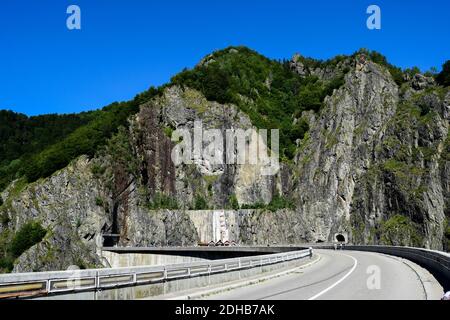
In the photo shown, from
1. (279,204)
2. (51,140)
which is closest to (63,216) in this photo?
(279,204)

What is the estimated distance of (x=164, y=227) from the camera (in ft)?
346

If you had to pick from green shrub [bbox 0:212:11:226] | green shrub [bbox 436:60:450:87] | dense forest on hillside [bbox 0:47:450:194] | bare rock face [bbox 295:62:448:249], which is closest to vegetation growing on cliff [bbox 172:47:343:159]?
dense forest on hillside [bbox 0:47:450:194]

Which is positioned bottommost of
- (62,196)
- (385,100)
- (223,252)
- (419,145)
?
(223,252)

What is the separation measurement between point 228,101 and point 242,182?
24.1 meters

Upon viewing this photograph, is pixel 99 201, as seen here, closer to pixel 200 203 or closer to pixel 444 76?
pixel 200 203

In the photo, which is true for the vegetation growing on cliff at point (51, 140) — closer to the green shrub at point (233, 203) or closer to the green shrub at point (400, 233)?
the green shrub at point (233, 203)

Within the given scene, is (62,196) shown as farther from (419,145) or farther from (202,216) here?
(419,145)

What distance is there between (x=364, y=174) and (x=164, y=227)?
48138mm

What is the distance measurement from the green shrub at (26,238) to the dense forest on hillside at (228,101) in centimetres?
1695

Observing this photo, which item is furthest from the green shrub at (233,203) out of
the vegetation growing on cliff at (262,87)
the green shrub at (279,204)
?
the vegetation growing on cliff at (262,87)

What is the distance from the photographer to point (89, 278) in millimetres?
14656

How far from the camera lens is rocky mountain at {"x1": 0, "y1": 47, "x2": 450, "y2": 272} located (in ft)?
324

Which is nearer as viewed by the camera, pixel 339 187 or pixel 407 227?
pixel 407 227
